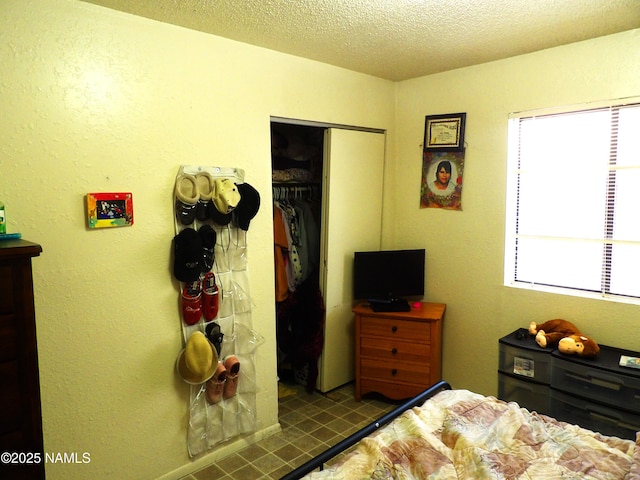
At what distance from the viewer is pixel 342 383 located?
11.9ft

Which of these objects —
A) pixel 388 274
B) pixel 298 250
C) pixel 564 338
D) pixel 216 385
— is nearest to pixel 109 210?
pixel 216 385

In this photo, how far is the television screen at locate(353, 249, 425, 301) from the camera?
3.38 meters

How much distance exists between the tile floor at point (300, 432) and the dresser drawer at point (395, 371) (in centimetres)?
23

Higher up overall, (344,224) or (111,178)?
(111,178)

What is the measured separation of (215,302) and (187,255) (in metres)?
0.36

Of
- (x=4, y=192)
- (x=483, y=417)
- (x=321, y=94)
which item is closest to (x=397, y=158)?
(x=321, y=94)

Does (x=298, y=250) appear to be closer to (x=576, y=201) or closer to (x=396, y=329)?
(x=396, y=329)

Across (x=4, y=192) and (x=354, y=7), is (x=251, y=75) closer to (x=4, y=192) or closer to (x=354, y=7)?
(x=354, y=7)

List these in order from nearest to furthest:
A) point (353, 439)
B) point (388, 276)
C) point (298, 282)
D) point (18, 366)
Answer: point (18, 366) → point (353, 439) → point (388, 276) → point (298, 282)

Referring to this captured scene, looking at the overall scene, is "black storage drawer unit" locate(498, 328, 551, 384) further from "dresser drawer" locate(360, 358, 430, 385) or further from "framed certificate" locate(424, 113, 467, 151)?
"framed certificate" locate(424, 113, 467, 151)

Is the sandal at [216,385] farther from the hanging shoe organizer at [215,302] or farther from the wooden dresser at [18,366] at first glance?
the wooden dresser at [18,366]

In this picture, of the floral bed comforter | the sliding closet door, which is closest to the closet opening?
the sliding closet door

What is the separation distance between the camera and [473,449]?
62.1 inches

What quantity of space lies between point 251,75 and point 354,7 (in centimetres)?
81
